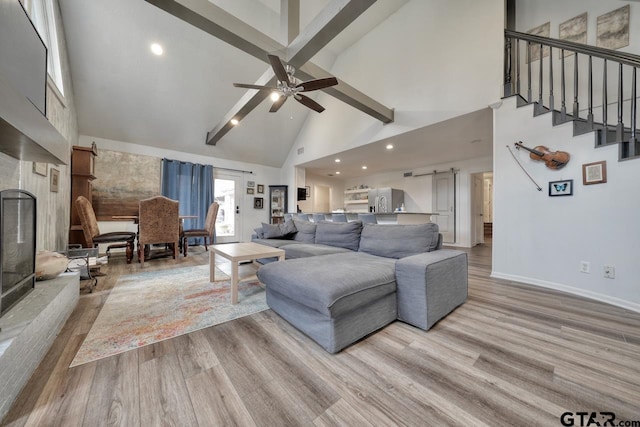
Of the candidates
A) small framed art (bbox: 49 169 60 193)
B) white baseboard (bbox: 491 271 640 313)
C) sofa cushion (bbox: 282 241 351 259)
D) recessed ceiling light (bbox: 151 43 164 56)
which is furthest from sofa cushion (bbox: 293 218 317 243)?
recessed ceiling light (bbox: 151 43 164 56)

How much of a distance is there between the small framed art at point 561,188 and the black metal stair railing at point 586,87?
412 millimetres

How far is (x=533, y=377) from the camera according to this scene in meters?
1.16

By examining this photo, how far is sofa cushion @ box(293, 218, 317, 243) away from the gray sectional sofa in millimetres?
1505

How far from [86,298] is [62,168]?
92.2 inches

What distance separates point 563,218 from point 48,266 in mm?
4985

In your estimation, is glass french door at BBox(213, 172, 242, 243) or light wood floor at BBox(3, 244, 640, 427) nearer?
light wood floor at BBox(3, 244, 640, 427)

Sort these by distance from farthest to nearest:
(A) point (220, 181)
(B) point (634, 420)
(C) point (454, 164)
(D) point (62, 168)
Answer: (A) point (220, 181) < (C) point (454, 164) < (D) point (62, 168) < (B) point (634, 420)

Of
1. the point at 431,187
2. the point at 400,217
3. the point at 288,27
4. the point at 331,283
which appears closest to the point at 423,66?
the point at 288,27

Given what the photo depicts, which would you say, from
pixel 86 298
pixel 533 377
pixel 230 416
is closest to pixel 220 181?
pixel 86 298

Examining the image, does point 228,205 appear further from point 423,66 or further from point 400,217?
point 423,66

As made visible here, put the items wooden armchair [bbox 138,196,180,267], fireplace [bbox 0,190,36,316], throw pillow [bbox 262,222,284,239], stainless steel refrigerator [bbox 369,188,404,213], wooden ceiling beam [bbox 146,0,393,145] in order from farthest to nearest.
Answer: stainless steel refrigerator [bbox 369,188,404,213] < throw pillow [bbox 262,222,284,239] < wooden armchair [bbox 138,196,180,267] < wooden ceiling beam [bbox 146,0,393,145] < fireplace [bbox 0,190,36,316]

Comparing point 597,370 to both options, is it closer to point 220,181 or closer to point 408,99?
point 408,99

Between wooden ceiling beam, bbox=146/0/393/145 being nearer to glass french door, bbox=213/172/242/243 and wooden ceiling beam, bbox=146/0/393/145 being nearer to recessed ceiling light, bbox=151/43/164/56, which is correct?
recessed ceiling light, bbox=151/43/164/56

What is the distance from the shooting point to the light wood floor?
3.10 ft
